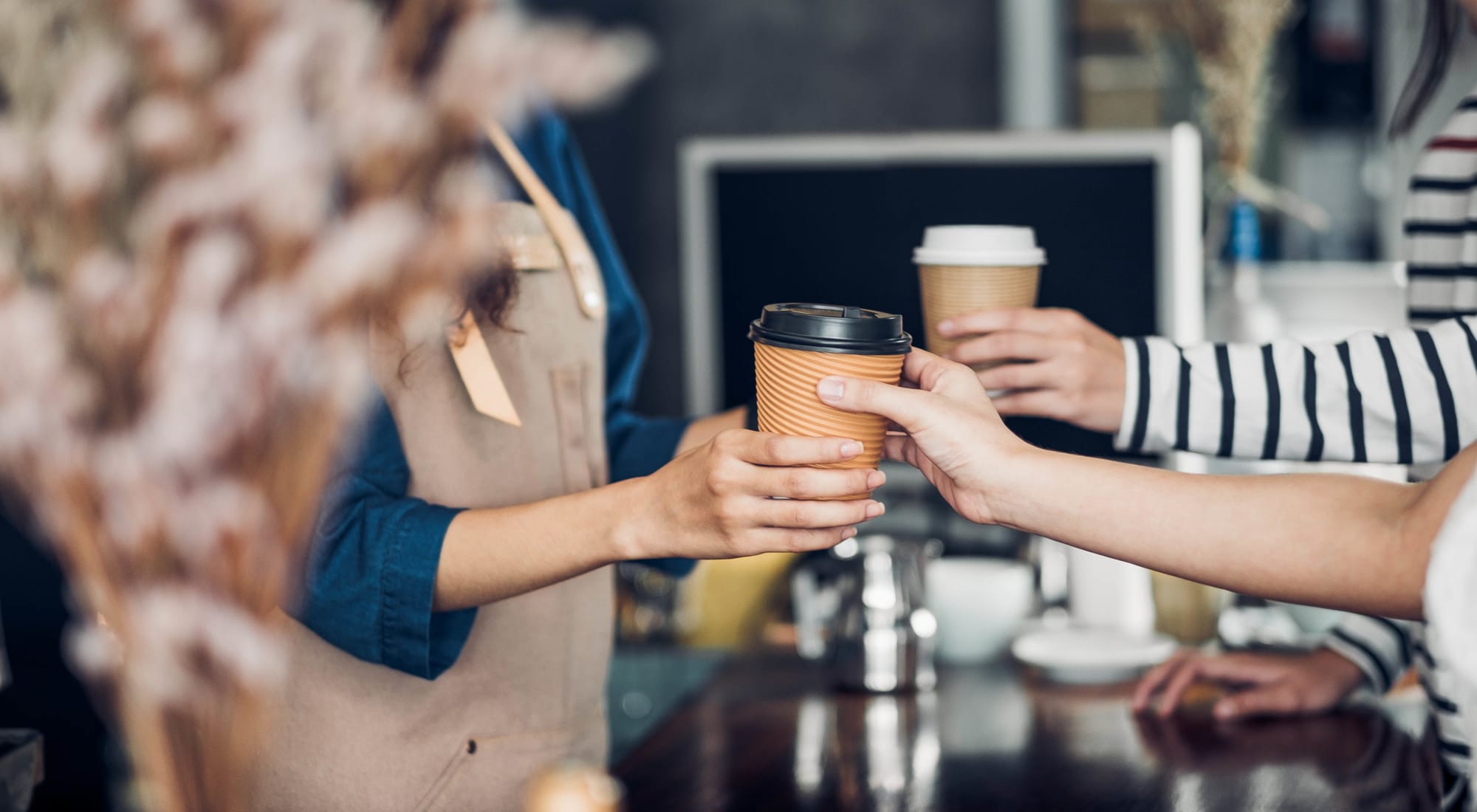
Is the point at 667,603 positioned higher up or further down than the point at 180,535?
further down

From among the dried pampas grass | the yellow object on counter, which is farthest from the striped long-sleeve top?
the dried pampas grass

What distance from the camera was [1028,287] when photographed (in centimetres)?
106

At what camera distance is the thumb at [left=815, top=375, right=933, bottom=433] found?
735mm

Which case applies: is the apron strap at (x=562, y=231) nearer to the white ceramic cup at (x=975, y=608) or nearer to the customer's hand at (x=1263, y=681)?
the white ceramic cup at (x=975, y=608)

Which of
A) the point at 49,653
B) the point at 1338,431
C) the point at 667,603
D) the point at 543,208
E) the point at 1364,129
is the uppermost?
the point at 1364,129

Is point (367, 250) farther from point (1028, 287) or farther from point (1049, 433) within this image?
point (1049, 433)

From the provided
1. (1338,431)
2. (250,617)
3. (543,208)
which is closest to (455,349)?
(543,208)

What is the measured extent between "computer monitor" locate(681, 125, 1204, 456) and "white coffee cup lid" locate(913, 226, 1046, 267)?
0.49 meters

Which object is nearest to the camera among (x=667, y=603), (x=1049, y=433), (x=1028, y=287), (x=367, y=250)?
(x=367, y=250)

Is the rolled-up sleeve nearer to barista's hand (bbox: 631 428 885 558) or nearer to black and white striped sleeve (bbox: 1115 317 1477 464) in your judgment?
barista's hand (bbox: 631 428 885 558)

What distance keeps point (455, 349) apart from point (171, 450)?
612 mm

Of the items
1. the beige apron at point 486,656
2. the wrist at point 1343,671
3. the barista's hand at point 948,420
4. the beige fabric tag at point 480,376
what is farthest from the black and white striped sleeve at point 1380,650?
the beige fabric tag at point 480,376

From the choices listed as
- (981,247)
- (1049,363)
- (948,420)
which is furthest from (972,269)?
(948,420)

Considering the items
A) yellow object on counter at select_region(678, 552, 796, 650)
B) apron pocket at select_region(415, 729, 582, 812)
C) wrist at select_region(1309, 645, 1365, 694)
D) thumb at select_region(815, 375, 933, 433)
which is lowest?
yellow object on counter at select_region(678, 552, 796, 650)
